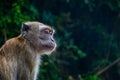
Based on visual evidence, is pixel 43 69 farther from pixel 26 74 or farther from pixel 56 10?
pixel 26 74

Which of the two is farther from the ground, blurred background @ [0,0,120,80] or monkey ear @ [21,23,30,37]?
monkey ear @ [21,23,30,37]

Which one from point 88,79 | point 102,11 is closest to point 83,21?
point 102,11

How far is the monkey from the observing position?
287 inches

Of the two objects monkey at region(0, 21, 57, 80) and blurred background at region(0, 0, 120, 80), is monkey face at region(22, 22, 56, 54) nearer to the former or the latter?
monkey at region(0, 21, 57, 80)

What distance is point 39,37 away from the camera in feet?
24.7

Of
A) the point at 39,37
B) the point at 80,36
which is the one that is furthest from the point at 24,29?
the point at 80,36

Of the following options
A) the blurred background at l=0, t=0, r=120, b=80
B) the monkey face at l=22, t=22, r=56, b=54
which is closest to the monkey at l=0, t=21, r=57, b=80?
the monkey face at l=22, t=22, r=56, b=54

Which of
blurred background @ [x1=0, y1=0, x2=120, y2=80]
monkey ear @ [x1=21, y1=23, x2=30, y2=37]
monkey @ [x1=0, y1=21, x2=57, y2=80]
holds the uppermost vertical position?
monkey ear @ [x1=21, y1=23, x2=30, y2=37]

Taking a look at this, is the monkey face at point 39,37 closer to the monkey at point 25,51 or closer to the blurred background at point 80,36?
the monkey at point 25,51

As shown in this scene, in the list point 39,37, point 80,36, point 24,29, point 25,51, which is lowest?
point 80,36

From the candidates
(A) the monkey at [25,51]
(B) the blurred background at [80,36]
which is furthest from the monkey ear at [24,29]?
(B) the blurred background at [80,36]

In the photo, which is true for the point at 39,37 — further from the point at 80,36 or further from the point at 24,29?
the point at 80,36

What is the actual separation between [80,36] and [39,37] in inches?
192

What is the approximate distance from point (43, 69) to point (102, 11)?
8.52 ft
